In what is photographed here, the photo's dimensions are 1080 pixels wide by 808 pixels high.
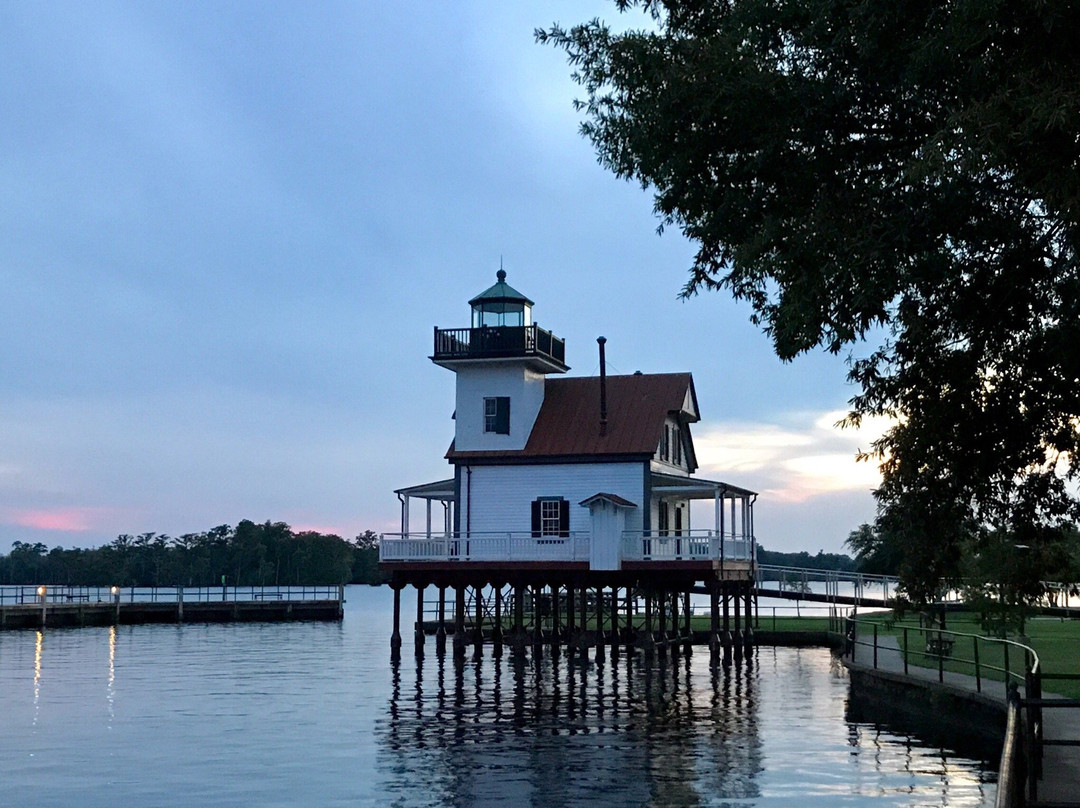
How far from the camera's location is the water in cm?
1994

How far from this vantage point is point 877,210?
14312 mm

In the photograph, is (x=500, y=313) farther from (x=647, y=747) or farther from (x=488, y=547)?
(x=647, y=747)

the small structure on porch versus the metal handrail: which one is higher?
the small structure on porch

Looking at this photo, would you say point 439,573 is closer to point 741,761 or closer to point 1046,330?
point 741,761

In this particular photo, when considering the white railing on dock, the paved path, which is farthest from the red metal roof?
the white railing on dock

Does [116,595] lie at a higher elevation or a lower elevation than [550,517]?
lower

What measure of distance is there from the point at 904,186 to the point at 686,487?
1171 inches

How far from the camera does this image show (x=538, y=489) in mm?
45156

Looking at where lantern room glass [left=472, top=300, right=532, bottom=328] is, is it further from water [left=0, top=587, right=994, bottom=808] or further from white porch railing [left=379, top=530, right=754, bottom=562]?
water [left=0, top=587, right=994, bottom=808]

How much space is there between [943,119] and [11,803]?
1689 cm

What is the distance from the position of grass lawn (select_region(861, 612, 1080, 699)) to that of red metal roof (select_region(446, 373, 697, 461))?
34.9 ft

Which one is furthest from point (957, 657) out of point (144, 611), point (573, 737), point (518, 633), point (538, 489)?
point (144, 611)

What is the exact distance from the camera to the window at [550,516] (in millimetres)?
44312

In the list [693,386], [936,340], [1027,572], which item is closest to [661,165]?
[936,340]
